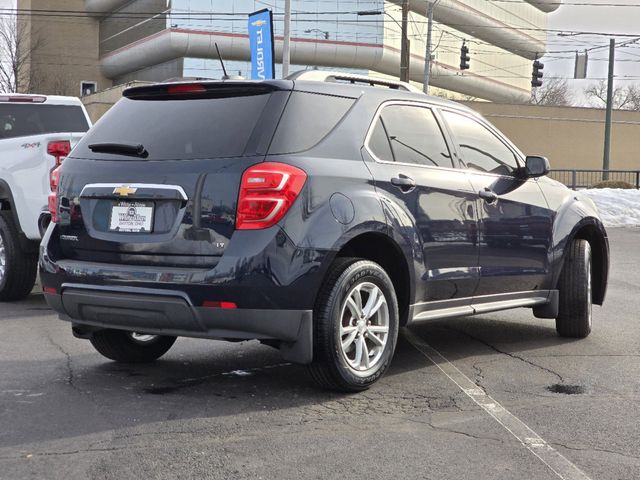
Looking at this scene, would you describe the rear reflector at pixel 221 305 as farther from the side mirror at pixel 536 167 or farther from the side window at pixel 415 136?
the side mirror at pixel 536 167

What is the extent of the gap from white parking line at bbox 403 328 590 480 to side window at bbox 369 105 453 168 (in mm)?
1350

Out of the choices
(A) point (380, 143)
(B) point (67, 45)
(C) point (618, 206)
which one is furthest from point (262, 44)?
(B) point (67, 45)

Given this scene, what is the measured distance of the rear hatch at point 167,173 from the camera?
5258 millimetres

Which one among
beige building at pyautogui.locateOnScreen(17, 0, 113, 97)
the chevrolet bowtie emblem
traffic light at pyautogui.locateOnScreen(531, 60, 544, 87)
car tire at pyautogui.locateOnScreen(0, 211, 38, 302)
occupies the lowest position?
car tire at pyautogui.locateOnScreen(0, 211, 38, 302)

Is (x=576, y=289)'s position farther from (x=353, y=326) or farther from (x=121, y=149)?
(x=121, y=149)

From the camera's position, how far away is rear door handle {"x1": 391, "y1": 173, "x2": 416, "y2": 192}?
5926 mm

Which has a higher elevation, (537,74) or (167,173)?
(537,74)

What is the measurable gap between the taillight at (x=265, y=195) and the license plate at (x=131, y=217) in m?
0.56

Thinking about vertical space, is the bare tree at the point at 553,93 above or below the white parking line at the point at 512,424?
above

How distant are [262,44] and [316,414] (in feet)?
65.8

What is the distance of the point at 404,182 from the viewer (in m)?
5.98

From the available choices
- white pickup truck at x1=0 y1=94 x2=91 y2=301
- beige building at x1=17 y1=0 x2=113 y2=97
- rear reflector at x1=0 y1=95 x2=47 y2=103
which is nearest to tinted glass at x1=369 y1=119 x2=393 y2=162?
white pickup truck at x1=0 y1=94 x2=91 y2=301

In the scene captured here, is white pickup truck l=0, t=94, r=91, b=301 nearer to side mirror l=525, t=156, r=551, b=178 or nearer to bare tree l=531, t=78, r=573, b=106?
side mirror l=525, t=156, r=551, b=178

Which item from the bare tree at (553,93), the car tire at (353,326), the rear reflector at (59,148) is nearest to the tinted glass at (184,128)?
the car tire at (353,326)
